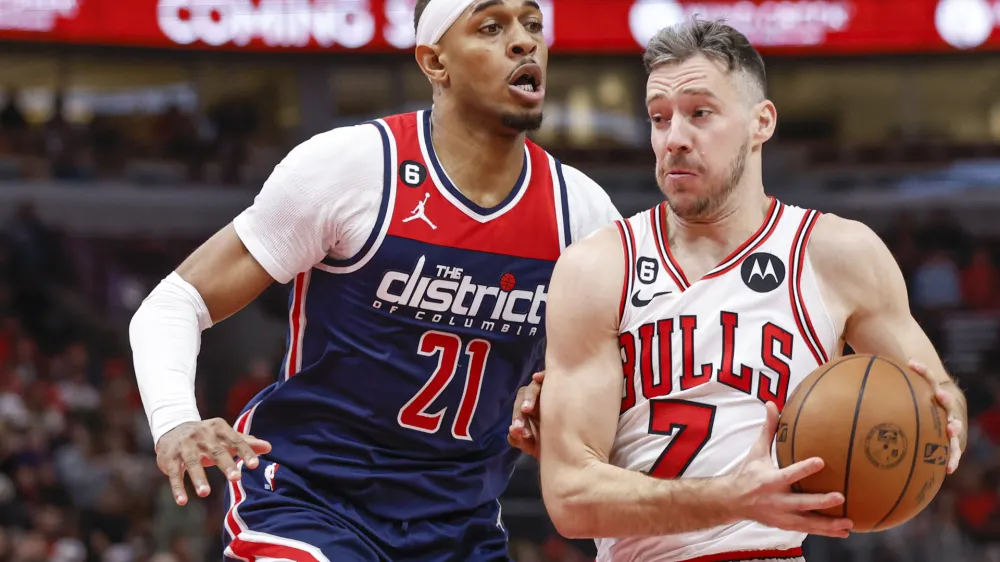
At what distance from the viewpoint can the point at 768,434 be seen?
3.07 m

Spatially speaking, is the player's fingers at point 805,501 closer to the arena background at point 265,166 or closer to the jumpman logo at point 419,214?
the jumpman logo at point 419,214

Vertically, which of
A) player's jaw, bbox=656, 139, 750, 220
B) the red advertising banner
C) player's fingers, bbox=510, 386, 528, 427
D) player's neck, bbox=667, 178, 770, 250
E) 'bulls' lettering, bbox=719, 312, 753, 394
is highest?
the red advertising banner

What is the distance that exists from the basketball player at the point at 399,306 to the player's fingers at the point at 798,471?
61.5 inches

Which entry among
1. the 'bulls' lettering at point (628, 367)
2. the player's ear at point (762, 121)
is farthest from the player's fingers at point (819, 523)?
the player's ear at point (762, 121)

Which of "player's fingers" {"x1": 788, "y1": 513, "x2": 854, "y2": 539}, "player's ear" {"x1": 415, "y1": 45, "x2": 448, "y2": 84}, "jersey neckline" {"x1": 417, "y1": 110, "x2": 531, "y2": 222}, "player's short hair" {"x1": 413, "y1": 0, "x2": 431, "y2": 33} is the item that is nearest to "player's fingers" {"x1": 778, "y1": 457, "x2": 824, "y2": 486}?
"player's fingers" {"x1": 788, "y1": 513, "x2": 854, "y2": 539}

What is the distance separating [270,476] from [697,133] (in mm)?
1794

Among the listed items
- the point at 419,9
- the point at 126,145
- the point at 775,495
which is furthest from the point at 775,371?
the point at 126,145

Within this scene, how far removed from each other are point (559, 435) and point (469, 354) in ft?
2.61

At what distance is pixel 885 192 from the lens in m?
17.5

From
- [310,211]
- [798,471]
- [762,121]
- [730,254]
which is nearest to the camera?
[798,471]

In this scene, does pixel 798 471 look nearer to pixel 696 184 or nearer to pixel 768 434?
pixel 768 434

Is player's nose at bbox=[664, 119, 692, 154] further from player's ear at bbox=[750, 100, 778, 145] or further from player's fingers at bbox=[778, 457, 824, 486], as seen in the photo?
player's fingers at bbox=[778, 457, 824, 486]

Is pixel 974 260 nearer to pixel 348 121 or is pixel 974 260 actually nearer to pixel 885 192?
pixel 885 192

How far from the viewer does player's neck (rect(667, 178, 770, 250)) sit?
386 cm
